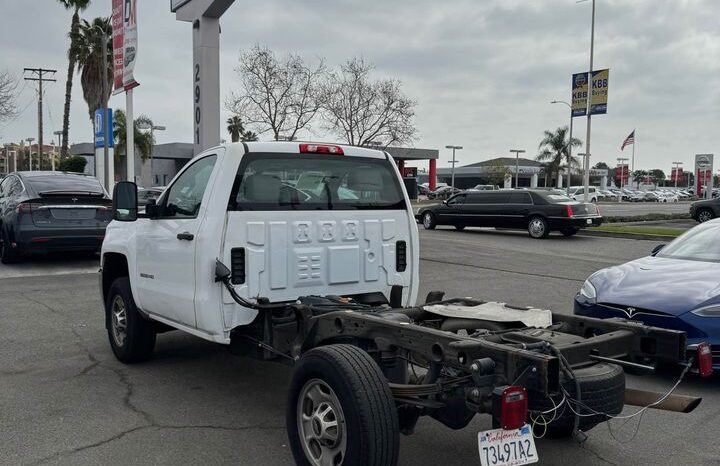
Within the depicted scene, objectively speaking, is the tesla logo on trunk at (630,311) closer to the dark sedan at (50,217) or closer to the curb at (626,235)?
the dark sedan at (50,217)

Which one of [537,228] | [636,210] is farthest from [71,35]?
[636,210]

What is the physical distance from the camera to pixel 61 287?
1029cm

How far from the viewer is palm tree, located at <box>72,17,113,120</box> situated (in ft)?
131

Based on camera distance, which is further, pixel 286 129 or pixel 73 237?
pixel 286 129

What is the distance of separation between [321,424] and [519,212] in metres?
18.9

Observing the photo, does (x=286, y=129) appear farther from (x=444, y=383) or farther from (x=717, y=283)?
(x=444, y=383)

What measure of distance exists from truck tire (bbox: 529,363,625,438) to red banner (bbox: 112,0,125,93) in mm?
15357

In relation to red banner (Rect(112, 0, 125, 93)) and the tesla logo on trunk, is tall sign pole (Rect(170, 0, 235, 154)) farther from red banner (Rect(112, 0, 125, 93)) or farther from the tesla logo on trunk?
the tesla logo on trunk

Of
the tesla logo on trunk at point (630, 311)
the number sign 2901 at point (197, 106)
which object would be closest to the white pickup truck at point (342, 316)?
the tesla logo on trunk at point (630, 311)

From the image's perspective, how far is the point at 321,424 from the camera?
11.9ft

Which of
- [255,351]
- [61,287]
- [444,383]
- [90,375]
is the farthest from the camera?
[61,287]

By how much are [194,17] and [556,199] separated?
12803 mm

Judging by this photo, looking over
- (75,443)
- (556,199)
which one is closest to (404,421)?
(75,443)

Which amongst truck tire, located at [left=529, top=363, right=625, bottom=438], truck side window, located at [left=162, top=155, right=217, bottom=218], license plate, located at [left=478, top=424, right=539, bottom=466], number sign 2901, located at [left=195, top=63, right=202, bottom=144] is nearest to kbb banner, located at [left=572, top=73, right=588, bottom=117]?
number sign 2901, located at [left=195, top=63, right=202, bottom=144]
